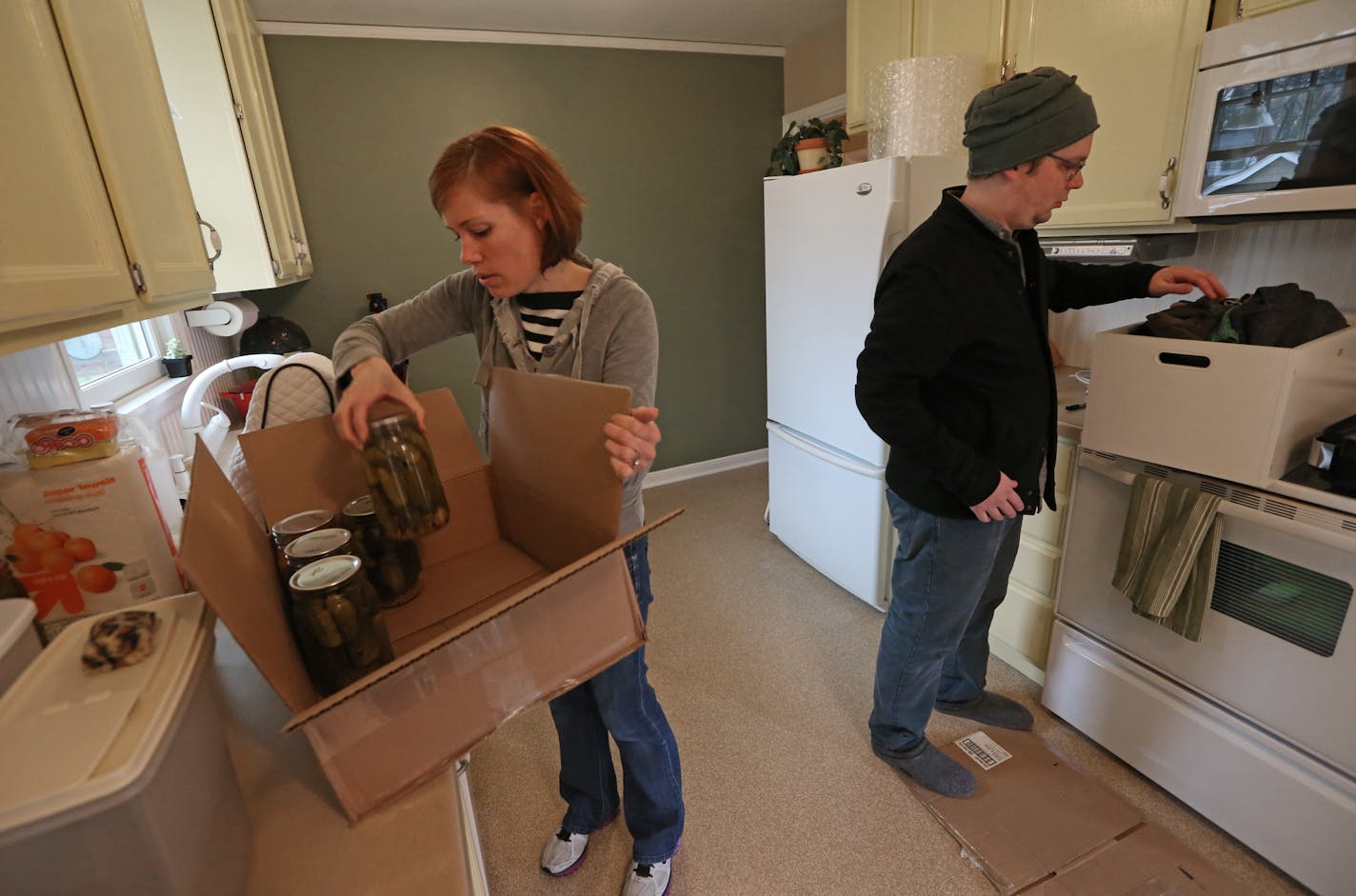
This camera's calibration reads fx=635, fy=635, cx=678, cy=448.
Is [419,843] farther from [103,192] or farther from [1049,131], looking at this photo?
[1049,131]

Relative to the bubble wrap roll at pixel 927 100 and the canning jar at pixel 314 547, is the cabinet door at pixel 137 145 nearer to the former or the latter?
the canning jar at pixel 314 547

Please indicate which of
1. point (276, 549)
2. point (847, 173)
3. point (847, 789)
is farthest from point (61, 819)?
point (847, 173)

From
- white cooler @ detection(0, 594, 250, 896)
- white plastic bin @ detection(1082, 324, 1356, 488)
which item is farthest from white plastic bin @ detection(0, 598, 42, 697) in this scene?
white plastic bin @ detection(1082, 324, 1356, 488)

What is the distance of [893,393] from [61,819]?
3.83 feet

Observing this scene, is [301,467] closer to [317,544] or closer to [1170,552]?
[317,544]

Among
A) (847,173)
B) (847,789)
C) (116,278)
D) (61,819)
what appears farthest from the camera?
(847,173)

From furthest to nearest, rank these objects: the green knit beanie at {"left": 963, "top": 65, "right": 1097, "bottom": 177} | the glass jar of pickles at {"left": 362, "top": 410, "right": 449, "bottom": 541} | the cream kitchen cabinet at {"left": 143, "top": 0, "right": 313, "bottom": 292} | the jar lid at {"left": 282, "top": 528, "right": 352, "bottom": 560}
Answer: the cream kitchen cabinet at {"left": 143, "top": 0, "right": 313, "bottom": 292} → the green knit beanie at {"left": 963, "top": 65, "right": 1097, "bottom": 177} → the glass jar of pickles at {"left": 362, "top": 410, "right": 449, "bottom": 541} → the jar lid at {"left": 282, "top": 528, "right": 352, "bottom": 560}

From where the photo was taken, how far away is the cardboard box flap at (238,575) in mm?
514

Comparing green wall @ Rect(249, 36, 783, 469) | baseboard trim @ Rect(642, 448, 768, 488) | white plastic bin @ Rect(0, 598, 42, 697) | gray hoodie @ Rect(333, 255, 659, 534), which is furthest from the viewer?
baseboard trim @ Rect(642, 448, 768, 488)

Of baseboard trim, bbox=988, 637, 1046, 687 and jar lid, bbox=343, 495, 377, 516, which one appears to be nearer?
jar lid, bbox=343, 495, 377, 516

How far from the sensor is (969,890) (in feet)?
4.46

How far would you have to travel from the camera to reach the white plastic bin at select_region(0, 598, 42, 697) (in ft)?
1.85

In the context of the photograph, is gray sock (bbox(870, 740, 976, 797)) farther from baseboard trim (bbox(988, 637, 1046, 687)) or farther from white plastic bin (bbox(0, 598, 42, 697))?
white plastic bin (bbox(0, 598, 42, 697))

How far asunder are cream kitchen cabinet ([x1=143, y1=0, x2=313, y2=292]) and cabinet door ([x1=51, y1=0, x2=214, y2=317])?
2.41ft
